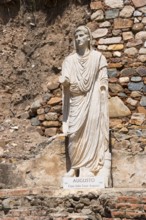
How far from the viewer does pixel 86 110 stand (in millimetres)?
10039

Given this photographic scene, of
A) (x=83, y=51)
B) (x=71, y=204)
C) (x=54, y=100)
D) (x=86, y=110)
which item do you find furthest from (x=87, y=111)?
(x=54, y=100)

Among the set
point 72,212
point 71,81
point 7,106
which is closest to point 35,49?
point 7,106

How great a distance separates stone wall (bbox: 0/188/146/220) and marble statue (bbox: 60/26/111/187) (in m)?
0.73

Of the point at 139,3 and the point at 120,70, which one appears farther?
the point at 139,3

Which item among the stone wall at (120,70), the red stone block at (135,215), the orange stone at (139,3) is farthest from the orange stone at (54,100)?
the red stone block at (135,215)

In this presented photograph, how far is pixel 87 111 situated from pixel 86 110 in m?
0.02

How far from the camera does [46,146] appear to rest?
11.0 m

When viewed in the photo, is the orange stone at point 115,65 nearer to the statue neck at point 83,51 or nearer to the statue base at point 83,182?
the statue neck at point 83,51

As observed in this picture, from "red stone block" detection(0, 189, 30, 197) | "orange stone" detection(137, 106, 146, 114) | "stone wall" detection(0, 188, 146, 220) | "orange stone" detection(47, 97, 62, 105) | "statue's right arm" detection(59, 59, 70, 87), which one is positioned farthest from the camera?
"orange stone" detection(47, 97, 62, 105)

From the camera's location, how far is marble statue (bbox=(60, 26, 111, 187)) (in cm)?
995

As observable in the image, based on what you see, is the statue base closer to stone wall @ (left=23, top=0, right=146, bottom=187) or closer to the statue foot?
the statue foot

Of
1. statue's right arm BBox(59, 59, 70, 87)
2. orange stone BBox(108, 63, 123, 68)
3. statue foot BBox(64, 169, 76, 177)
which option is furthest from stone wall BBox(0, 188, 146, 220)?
orange stone BBox(108, 63, 123, 68)

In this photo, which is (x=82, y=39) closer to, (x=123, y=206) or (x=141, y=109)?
(x=141, y=109)

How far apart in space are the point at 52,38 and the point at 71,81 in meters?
3.60
